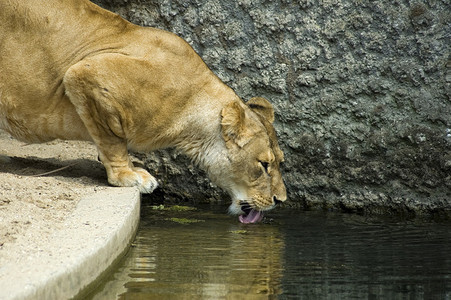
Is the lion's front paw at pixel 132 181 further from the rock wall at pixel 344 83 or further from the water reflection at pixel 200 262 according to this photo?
the rock wall at pixel 344 83

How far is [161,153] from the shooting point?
7.69m

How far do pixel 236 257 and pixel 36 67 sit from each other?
8.32 feet

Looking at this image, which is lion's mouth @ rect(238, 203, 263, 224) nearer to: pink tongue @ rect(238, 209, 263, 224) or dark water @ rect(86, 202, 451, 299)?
pink tongue @ rect(238, 209, 263, 224)

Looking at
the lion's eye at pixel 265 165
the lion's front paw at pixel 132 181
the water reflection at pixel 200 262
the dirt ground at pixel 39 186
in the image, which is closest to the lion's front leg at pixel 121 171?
the lion's front paw at pixel 132 181

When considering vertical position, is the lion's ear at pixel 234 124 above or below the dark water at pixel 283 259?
above

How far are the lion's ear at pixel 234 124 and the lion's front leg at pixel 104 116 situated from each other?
77cm

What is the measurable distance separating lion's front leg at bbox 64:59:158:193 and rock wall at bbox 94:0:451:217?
44.3 inches

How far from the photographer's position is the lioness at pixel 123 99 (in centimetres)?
638

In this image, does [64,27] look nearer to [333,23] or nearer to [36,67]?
[36,67]

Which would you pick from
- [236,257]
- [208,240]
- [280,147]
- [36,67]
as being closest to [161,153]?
[280,147]

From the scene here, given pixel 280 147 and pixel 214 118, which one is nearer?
pixel 214 118

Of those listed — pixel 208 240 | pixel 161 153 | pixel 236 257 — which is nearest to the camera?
pixel 236 257

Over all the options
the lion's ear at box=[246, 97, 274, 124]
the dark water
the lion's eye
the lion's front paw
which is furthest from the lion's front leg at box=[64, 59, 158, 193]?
the lion's ear at box=[246, 97, 274, 124]

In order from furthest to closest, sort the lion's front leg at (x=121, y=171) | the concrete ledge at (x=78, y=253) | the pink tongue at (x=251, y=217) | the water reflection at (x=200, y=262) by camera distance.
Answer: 1. the pink tongue at (x=251, y=217)
2. the lion's front leg at (x=121, y=171)
3. the water reflection at (x=200, y=262)
4. the concrete ledge at (x=78, y=253)
